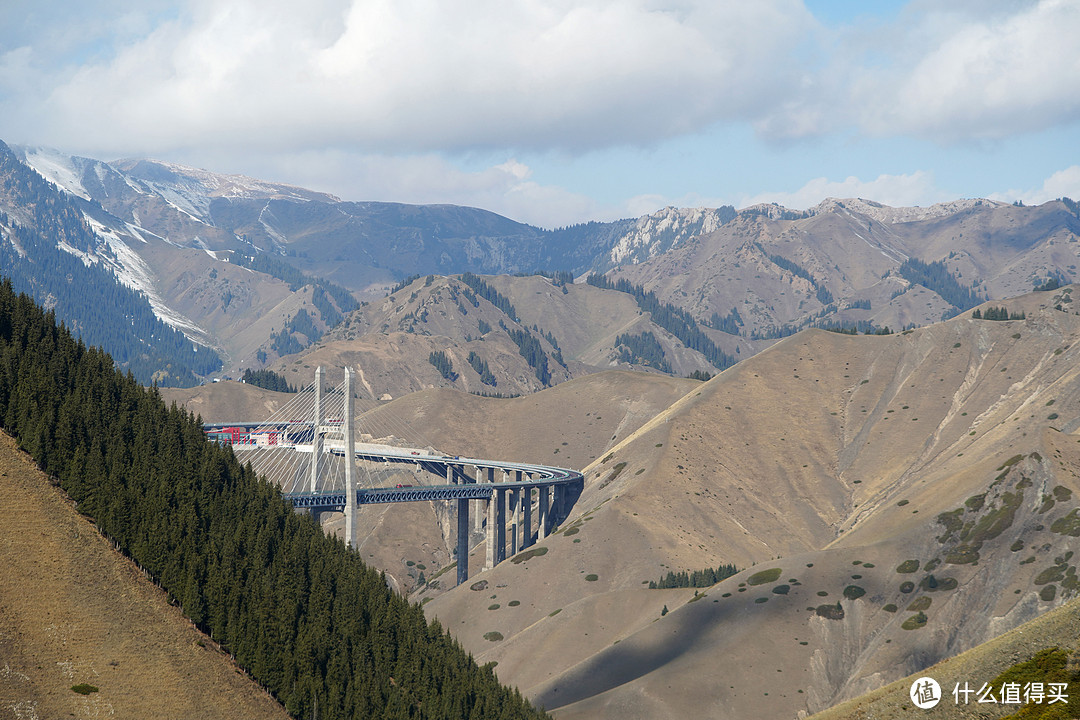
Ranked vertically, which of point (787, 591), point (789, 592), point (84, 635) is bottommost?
point (789, 592)

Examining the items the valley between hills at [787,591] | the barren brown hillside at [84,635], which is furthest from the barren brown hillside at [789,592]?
the barren brown hillside at [84,635]

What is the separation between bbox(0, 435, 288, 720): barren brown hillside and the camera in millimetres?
75500

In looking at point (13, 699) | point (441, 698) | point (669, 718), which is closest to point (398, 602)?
point (441, 698)

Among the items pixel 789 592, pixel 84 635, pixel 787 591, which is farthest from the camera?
pixel 787 591

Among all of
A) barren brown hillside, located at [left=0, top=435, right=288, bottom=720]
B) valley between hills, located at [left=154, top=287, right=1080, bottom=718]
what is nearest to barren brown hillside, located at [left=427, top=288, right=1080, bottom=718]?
valley between hills, located at [left=154, top=287, right=1080, bottom=718]

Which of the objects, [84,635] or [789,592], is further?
[789,592]

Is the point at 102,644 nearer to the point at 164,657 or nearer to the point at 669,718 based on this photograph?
the point at 164,657

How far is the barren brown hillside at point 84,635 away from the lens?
248 ft

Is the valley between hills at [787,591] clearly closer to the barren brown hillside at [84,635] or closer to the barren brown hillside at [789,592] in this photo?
the barren brown hillside at [789,592]

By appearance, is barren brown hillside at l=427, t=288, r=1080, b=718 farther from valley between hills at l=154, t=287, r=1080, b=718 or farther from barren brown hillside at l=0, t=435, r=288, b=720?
barren brown hillside at l=0, t=435, r=288, b=720

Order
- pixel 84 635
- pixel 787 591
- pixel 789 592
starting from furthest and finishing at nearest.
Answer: pixel 787 591, pixel 789 592, pixel 84 635

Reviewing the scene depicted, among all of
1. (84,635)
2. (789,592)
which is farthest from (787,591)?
(84,635)

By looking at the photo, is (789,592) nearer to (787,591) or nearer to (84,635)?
(787,591)

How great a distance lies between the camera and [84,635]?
267 feet
